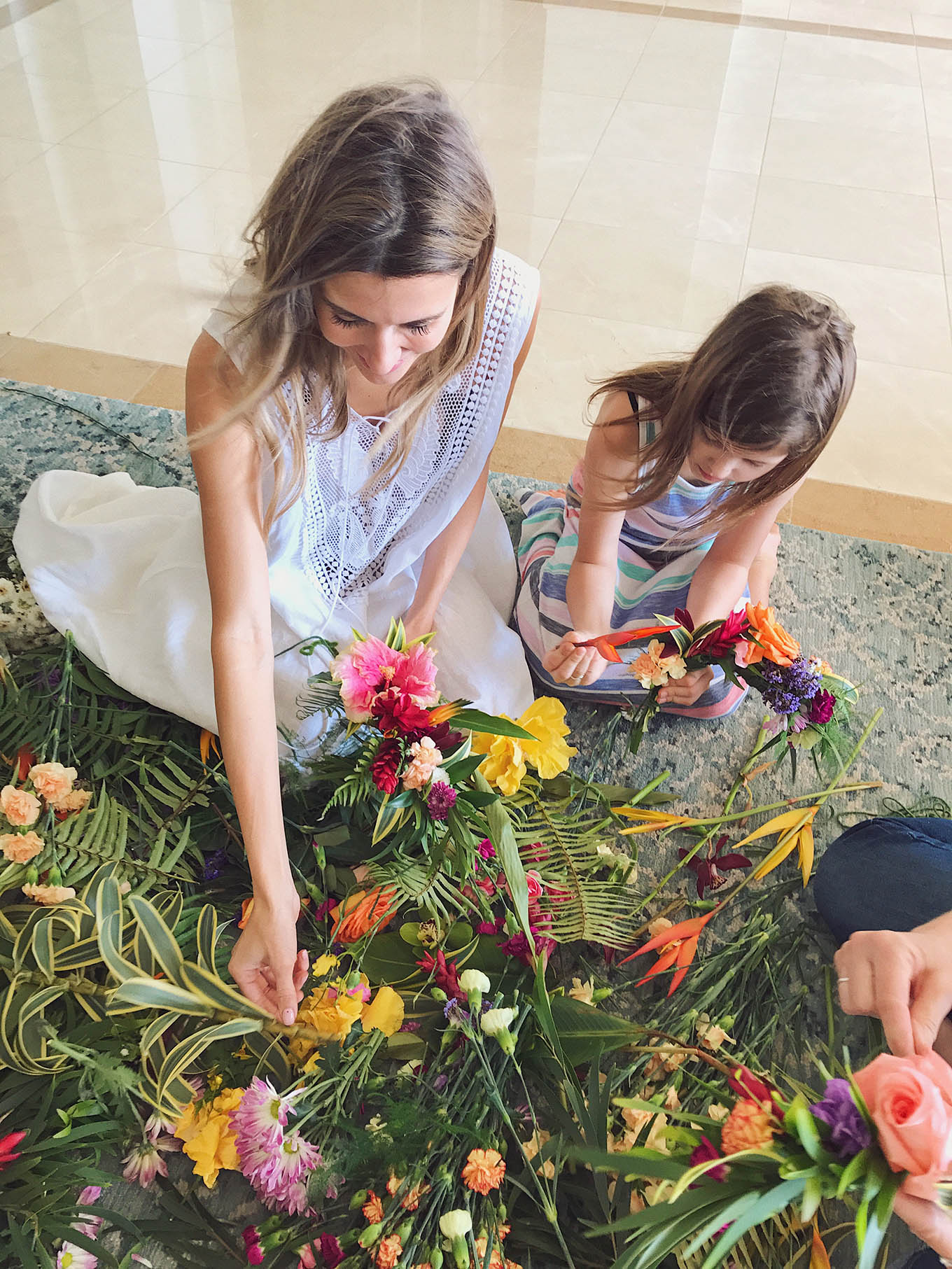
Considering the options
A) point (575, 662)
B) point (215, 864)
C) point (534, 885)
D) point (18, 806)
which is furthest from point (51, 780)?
point (575, 662)

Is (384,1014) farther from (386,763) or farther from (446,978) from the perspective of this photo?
(386,763)

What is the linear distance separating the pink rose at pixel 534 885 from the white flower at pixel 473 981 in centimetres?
18

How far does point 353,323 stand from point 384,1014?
2.27 ft

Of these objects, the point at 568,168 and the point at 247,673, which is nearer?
the point at 247,673

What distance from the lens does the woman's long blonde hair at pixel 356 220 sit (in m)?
0.87

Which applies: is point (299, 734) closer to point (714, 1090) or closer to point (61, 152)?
point (714, 1090)

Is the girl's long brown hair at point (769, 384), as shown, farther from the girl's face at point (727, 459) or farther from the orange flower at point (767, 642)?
the orange flower at point (767, 642)

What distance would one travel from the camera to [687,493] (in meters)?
1.39

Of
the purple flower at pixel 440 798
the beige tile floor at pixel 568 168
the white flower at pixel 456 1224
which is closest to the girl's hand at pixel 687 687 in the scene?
the purple flower at pixel 440 798

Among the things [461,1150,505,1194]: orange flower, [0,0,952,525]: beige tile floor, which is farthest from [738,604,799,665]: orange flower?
[0,0,952,525]: beige tile floor

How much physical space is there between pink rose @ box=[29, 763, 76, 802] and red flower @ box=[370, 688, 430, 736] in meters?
0.39

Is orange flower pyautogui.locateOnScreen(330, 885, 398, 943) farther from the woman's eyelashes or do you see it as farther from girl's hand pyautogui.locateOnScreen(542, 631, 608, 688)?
the woman's eyelashes

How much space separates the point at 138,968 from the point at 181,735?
0.48m

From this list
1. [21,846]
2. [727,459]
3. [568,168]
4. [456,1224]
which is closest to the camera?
[456,1224]
